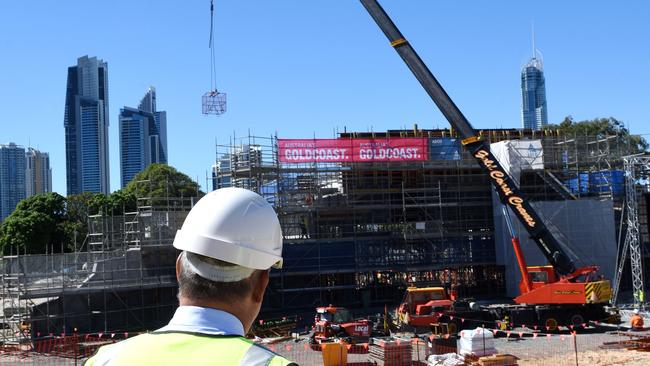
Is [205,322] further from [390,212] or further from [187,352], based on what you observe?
[390,212]

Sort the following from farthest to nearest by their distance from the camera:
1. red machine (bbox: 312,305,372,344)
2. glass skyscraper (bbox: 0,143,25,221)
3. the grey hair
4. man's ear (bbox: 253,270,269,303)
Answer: glass skyscraper (bbox: 0,143,25,221), red machine (bbox: 312,305,372,344), man's ear (bbox: 253,270,269,303), the grey hair

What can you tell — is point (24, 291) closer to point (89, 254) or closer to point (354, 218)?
point (89, 254)

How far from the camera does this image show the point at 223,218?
85.6 inches

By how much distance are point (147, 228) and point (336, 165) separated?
1051 cm

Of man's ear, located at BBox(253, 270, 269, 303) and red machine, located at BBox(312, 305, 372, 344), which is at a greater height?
man's ear, located at BBox(253, 270, 269, 303)

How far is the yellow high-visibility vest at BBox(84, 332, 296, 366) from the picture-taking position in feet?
5.86

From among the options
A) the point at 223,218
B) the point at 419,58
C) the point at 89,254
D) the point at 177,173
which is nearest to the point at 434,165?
the point at 419,58

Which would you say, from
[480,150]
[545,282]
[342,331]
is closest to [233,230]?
[342,331]

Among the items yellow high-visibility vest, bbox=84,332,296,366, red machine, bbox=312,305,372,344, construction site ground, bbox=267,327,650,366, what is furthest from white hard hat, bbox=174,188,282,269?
red machine, bbox=312,305,372,344

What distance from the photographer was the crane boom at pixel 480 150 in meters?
27.6

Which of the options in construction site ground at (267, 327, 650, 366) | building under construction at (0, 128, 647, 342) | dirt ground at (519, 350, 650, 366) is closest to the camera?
dirt ground at (519, 350, 650, 366)

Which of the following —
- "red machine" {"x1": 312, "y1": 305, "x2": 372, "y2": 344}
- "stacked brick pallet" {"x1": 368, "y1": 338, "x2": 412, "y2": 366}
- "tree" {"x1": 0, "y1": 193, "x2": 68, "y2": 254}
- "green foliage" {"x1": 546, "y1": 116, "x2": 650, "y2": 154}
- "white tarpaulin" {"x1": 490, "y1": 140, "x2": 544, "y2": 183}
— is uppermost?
"green foliage" {"x1": 546, "y1": 116, "x2": 650, "y2": 154}

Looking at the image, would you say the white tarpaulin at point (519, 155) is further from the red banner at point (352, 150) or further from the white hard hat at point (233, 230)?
the white hard hat at point (233, 230)

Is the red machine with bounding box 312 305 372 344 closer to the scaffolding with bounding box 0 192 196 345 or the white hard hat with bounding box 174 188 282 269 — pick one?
the scaffolding with bounding box 0 192 196 345
